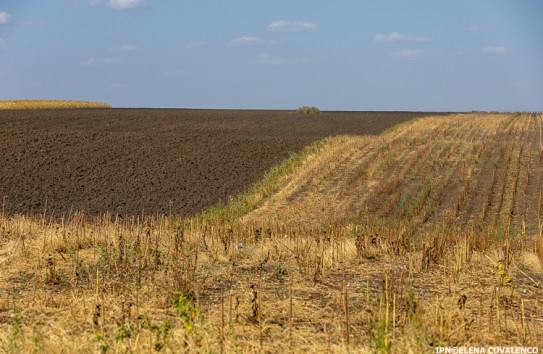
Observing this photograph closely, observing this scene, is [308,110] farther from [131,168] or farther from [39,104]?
[131,168]

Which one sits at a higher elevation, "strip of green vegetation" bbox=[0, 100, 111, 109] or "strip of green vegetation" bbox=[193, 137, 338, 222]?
"strip of green vegetation" bbox=[0, 100, 111, 109]

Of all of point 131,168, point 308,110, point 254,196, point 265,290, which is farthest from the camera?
point 308,110

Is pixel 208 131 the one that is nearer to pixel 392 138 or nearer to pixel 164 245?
pixel 392 138

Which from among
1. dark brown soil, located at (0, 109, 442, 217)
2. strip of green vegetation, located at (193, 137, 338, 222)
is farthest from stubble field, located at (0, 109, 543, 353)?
dark brown soil, located at (0, 109, 442, 217)

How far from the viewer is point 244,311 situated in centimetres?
695

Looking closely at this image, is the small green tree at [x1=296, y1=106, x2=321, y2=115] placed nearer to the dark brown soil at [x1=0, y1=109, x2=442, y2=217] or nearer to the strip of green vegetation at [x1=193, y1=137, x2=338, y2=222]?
the dark brown soil at [x1=0, y1=109, x2=442, y2=217]

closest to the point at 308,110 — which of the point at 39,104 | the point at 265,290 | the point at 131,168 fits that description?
the point at 39,104

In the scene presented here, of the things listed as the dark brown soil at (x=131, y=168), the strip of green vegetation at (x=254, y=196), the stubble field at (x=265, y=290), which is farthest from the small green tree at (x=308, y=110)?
the stubble field at (x=265, y=290)

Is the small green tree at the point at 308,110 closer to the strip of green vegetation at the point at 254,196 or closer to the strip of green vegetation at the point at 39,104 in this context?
Result: the strip of green vegetation at the point at 39,104

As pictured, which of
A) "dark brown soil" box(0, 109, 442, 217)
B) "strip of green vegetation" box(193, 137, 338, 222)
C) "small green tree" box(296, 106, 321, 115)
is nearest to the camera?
"strip of green vegetation" box(193, 137, 338, 222)

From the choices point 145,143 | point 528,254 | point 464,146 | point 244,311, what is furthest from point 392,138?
point 244,311

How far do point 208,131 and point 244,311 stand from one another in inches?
1413

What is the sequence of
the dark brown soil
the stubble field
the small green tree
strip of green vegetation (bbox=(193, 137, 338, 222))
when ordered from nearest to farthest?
the stubble field
strip of green vegetation (bbox=(193, 137, 338, 222))
the dark brown soil
the small green tree

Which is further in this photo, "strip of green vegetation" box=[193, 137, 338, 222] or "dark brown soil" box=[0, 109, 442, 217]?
"dark brown soil" box=[0, 109, 442, 217]
